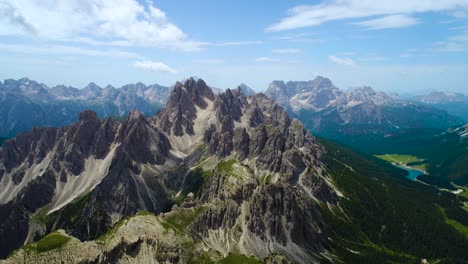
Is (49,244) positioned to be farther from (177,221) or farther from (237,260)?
(237,260)

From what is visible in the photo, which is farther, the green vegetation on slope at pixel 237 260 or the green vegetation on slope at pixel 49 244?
the green vegetation on slope at pixel 237 260

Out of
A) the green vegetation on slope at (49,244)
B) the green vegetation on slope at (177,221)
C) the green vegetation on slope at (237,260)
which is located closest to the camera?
the green vegetation on slope at (49,244)

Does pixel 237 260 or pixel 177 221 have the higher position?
pixel 177 221

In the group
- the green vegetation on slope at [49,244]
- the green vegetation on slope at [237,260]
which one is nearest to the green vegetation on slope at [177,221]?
the green vegetation on slope at [237,260]

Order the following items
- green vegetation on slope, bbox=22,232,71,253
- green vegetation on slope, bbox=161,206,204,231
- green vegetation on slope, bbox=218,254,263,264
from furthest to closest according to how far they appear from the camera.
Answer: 1. green vegetation on slope, bbox=161,206,204,231
2. green vegetation on slope, bbox=218,254,263,264
3. green vegetation on slope, bbox=22,232,71,253

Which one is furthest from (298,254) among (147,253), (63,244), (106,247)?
(63,244)

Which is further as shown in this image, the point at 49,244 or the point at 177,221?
the point at 177,221

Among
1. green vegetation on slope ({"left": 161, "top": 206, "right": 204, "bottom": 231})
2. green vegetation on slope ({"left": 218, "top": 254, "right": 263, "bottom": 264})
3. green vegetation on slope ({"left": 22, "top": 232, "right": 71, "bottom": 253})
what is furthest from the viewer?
green vegetation on slope ({"left": 161, "top": 206, "right": 204, "bottom": 231})

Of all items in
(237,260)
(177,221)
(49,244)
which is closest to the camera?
(49,244)

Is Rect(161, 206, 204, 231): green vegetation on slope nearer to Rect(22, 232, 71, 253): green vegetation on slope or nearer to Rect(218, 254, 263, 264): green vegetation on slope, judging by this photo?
Rect(218, 254, 263, 264): green vegetation on slope

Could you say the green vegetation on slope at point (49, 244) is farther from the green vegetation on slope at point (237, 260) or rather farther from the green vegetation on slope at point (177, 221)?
the green vegetation on slope at point (237, 260)

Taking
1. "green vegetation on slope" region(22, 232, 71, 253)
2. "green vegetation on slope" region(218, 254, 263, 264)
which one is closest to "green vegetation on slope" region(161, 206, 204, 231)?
"green vegetation on slope" region(218, 254, 263, 264)

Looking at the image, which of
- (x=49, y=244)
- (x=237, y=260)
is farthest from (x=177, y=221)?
(x=49, y=244)
